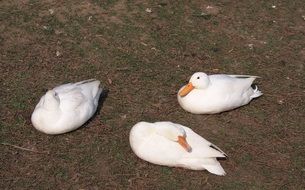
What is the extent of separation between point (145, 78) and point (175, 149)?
1.78 metres

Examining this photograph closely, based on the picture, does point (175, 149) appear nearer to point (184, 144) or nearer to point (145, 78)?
point (184, 144)

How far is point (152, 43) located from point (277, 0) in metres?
3.12

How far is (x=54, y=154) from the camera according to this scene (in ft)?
18.3

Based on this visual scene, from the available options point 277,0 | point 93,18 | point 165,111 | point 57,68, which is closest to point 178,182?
point 165,111

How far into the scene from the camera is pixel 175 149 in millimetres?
5469

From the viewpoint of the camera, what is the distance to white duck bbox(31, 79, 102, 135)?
5.65 metres

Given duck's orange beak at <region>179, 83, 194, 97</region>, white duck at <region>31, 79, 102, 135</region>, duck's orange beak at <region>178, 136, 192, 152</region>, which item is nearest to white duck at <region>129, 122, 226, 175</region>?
duck's orange beak at <region>178, 136, 192, 152</region>

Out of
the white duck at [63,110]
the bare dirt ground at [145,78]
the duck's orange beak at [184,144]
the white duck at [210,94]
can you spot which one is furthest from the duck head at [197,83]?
the white duck at [63,110]

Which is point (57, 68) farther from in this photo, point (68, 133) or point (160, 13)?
point (160, 13)

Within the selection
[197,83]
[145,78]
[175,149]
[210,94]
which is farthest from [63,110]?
[210,94]

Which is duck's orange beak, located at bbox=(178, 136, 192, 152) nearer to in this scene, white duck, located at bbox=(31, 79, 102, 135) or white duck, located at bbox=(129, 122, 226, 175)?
white duck, located at bbox=(129, 122, 226, 175)

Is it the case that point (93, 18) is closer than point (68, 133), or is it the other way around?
point (68, 133)

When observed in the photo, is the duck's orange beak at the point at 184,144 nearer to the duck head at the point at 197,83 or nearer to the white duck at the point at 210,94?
the white duck at the point at 210,94

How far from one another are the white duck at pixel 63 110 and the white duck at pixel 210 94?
48.5 inches
